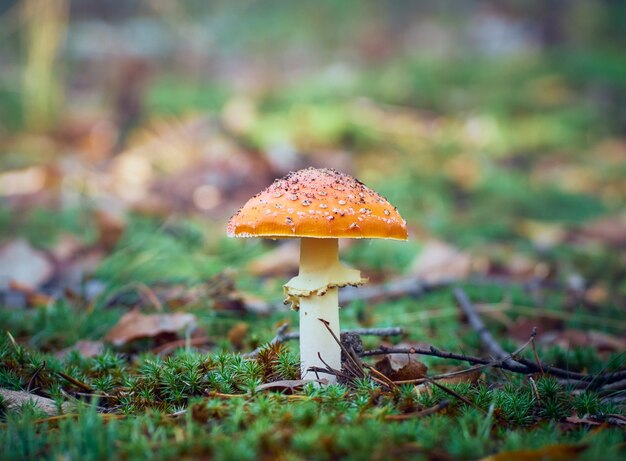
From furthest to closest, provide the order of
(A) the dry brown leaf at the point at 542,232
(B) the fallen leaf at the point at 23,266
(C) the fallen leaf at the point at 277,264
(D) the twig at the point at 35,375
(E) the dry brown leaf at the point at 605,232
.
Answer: (E) the dry brown leaf at the point at 605,232 → (A) the dry brown leaf at the point at 542,232 → (C) the fallen leaf at the point at 277,264 → (B) the fallen leaf at the point at 23,266 → (D) the twig at the point at 35,375

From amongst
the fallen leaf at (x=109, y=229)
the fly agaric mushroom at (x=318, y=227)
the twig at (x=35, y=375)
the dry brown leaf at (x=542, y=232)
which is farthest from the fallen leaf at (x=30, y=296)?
the dry brown leaf at (x=542, y=232)

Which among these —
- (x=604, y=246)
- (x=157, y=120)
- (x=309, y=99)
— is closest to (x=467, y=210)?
(x=604, y=246)

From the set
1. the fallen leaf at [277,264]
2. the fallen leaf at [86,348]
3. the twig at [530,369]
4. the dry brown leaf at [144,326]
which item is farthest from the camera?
the fallen leaf at [277,264]

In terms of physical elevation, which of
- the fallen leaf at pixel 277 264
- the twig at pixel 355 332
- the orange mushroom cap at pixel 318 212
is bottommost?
the twig at pixel 355 332

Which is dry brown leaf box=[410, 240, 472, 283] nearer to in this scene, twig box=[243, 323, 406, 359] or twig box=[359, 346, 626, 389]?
twig box=[243, 323, 406, 359]

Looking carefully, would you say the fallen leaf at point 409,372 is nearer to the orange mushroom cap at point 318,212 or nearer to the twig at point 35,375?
the orange mushroom cap at point 318,212
